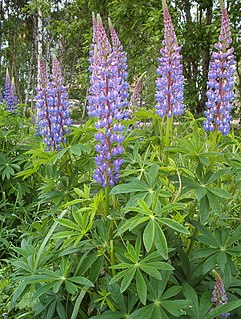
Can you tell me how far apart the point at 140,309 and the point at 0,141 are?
2.32m

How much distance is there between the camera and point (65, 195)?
2.22 m

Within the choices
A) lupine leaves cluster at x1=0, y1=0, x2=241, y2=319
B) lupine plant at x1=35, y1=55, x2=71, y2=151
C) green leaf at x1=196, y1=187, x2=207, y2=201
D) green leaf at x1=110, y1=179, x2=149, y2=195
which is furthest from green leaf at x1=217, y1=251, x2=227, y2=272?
lupine plant at x1=35, y1=55, x2=71, y2=151

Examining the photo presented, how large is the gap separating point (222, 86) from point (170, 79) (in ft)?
0.81

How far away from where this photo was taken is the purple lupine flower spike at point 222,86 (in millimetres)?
1962

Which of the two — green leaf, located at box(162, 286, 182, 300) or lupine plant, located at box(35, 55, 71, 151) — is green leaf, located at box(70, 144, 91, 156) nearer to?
lupine plant, located at box(35, 55, 71, 151)

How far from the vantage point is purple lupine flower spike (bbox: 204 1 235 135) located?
1962 mm

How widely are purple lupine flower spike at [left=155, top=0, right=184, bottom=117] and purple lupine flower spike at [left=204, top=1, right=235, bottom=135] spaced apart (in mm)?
148

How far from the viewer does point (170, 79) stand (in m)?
2.01

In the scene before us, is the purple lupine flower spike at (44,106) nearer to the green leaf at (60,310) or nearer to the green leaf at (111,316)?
the green leaf at (60,310)

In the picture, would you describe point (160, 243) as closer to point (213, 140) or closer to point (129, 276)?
point (129, 276)


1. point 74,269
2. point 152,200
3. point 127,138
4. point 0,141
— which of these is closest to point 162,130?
point 127,138

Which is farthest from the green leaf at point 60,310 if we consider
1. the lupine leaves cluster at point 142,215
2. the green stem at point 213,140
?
the green stem at point 213,140

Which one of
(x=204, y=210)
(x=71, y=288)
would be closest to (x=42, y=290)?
(x=71, y=288)

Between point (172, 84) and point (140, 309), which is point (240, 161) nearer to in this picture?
point (172, 84)
